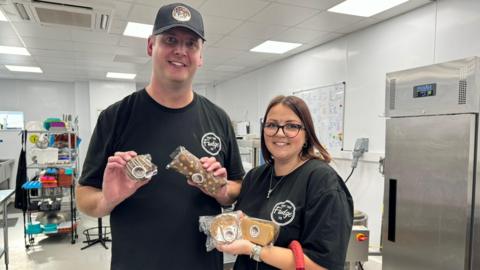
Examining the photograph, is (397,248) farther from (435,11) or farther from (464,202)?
(435,11)

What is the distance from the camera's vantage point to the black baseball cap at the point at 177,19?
993 millimetres

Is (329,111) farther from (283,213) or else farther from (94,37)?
(283,213)

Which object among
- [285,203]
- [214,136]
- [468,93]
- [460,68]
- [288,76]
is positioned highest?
[288,76]

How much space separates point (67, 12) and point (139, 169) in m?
3.12

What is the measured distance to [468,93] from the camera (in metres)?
1.93

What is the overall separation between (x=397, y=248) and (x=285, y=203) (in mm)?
1754

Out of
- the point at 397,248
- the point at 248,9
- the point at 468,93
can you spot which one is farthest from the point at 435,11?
the point at 397,248

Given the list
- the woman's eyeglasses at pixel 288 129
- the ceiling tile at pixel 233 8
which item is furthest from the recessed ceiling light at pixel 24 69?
the woman's eyeglasses at pixel 288 129

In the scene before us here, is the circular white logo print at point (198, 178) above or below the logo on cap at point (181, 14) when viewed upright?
below

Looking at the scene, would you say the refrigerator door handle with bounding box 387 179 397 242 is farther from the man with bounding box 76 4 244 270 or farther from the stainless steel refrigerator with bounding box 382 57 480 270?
the man with bounding box 76 4 244 270

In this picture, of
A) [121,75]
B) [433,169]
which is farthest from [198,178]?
[121,75]

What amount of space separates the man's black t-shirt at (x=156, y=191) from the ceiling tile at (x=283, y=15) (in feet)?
8.07

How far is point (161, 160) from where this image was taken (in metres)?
1.04

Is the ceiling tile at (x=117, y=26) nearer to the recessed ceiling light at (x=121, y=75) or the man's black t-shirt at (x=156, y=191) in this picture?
the man's black t-shirt at (x=156, y=191)
